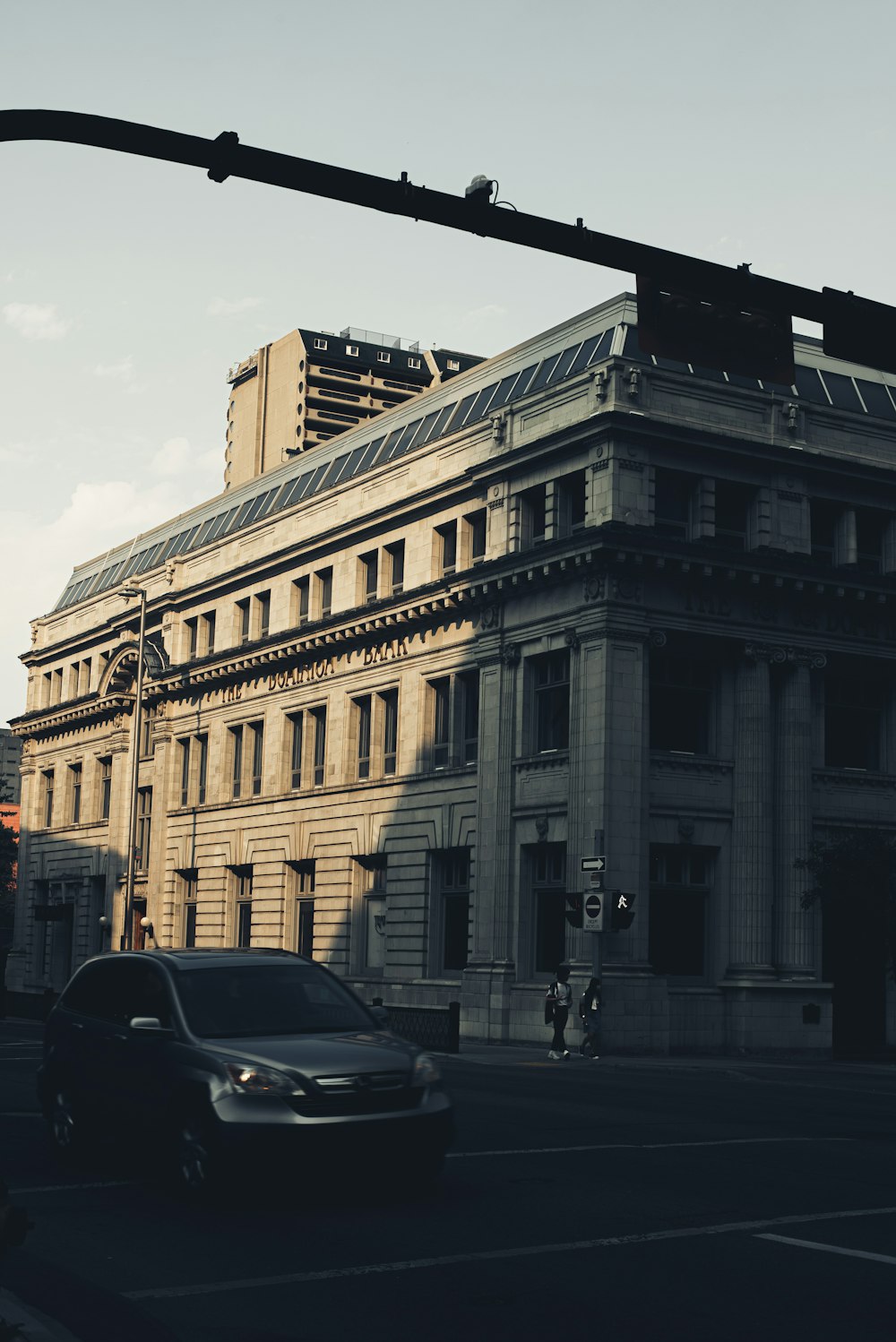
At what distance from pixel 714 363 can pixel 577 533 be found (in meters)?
29.7

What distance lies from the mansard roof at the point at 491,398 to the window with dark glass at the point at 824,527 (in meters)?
2.69

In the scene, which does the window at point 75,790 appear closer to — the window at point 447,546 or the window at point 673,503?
the window at point 447,546

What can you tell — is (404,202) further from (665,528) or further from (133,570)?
(133,570)

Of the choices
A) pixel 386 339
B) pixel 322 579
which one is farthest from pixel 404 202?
pixel 386 339

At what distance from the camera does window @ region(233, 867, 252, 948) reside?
5825 cm

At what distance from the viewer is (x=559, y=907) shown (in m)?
41.7

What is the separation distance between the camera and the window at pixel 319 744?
2126 inches

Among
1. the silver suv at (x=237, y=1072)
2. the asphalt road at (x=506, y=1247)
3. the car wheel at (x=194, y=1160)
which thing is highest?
the silver suv at (x=237, y=1072)

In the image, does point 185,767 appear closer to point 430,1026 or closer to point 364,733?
point 364,733

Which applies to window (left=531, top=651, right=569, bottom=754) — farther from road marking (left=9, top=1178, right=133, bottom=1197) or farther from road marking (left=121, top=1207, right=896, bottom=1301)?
road marking (left=121, top=1207, right=896, bottom=1301)

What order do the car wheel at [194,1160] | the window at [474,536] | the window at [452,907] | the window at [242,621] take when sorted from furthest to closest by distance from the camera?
the window at [242,621]
the window at [474,536]
the window at [452,907]
the car wheel at [194,1160]

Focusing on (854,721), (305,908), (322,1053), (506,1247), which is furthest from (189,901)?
(506,1247)

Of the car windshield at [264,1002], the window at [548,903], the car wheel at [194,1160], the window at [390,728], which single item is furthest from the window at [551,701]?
the car wheel at [194,1160]

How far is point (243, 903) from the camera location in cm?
5872
